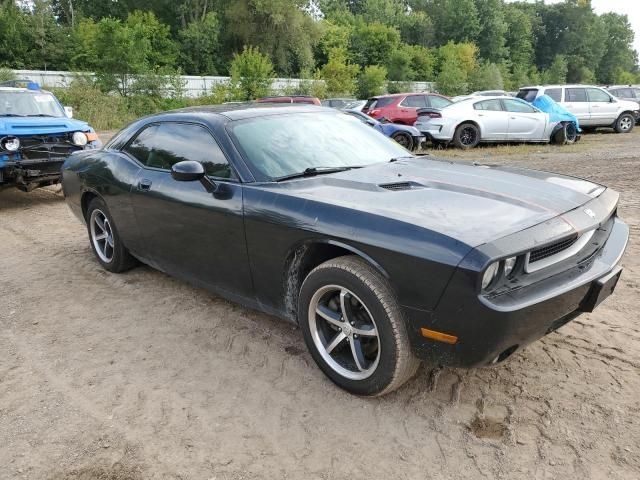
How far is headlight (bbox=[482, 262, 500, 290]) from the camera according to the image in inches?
89.0

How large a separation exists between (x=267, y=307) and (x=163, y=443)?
102 cm

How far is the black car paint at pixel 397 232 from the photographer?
2.31 meters

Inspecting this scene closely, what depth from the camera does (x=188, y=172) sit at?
126 inches

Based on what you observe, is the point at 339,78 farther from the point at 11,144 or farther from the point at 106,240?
the point at 106,240

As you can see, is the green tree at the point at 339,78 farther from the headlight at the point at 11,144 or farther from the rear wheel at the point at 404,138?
the headlight at the point at 11,144

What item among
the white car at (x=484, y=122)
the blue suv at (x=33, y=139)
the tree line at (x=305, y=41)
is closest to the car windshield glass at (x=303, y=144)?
the blue suv at (x=33, y=139)

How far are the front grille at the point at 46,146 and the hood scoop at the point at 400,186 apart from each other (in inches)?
266

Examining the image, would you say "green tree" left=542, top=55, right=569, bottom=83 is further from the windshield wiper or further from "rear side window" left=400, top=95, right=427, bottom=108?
the windshield wiper

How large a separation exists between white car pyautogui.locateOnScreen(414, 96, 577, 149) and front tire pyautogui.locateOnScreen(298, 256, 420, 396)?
11227mm

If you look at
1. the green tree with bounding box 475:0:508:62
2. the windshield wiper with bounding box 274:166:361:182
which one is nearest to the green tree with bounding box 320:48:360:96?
the windshield wiper with bounding box 274:166:361:182

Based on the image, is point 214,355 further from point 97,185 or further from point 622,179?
point 622,179

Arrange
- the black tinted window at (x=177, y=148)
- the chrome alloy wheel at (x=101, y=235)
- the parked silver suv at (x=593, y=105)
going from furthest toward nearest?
the parked silver suv at (x=593, y=105) < the chrome alloy wheel at (x=101, y=235) < the black tinted window at (x=177, y=148)

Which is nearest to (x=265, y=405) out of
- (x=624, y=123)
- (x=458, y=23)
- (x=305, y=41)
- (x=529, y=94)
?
(x=529, y=94)

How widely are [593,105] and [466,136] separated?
21.2 ft
